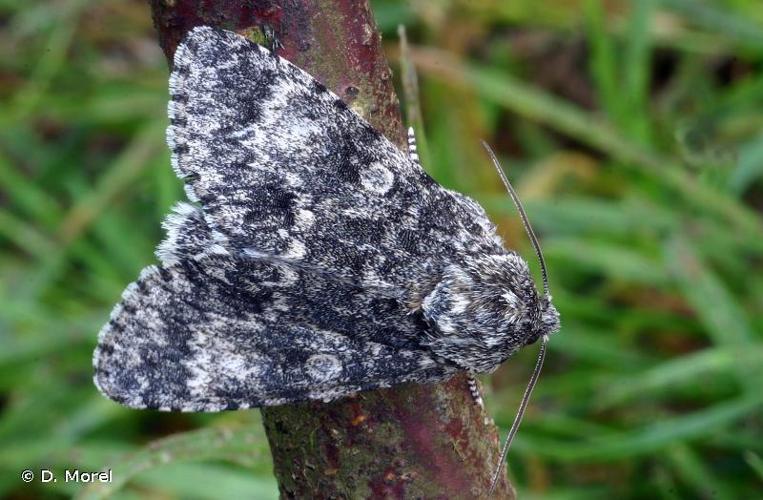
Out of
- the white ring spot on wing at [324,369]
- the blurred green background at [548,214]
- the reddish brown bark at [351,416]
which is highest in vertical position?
the reddish brown bark at [351,416]

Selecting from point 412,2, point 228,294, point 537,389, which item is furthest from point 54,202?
point 228,294

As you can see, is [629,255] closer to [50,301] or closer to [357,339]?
[357,339]

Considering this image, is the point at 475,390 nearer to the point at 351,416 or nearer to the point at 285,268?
the point at 351,416

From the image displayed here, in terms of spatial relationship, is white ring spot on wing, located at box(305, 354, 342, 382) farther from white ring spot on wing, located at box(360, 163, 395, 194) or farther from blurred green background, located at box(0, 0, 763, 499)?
blurred green background, located at box(0, 0, 763, 499)

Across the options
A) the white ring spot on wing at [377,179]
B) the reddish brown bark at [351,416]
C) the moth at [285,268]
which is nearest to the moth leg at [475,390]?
the reddish brown bark at [351,416]

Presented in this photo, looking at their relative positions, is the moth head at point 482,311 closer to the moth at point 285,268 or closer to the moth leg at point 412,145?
the moth at point 285,268
